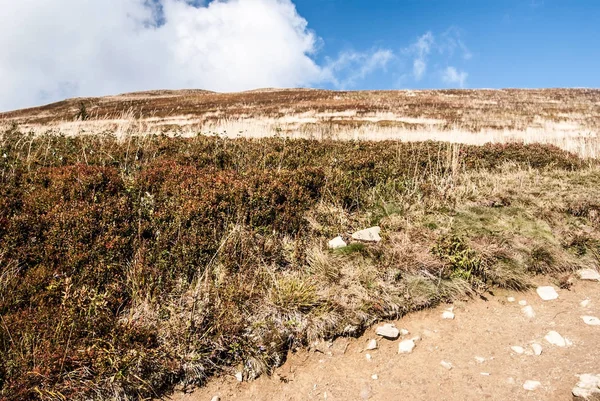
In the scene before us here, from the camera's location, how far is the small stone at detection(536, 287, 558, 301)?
14.5 feet

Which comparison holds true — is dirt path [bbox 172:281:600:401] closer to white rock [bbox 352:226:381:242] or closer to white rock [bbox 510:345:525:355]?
white rock [bbox 510:345:525:355]

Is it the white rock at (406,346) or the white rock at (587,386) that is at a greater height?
the white rock at (587,386)

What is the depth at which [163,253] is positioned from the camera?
14.1 feet

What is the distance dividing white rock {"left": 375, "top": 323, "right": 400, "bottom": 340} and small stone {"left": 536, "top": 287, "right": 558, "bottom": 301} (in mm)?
2053

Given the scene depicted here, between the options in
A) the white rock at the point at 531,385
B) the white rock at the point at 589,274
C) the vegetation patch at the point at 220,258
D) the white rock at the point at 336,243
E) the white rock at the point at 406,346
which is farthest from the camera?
the white rock at the point at 336,243

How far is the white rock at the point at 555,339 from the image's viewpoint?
3623 mm

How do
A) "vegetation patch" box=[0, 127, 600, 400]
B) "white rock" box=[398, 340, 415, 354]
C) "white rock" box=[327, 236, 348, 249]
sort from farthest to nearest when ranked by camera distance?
"white rock" box=[327, 236, 348, 249] → "white rock" box=[398, 340, 415, 354] → "vegetation patch" box=[0, 127, 600, 400]

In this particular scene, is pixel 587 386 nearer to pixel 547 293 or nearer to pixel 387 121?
Result: pixel 547 293

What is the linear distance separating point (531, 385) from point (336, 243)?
277 cm

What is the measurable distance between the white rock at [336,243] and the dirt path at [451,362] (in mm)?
1407

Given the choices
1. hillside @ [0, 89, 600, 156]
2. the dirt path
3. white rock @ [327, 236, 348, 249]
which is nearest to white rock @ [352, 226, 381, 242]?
white rock @ [327, 236, 348, 249]

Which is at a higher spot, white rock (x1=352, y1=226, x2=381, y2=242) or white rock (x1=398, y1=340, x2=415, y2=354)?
white rock (x1=352, y1=226, x2=381, y2=242)

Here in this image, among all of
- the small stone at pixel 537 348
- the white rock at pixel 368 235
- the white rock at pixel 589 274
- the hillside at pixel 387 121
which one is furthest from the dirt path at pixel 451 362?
the hillside at pixel 387 121

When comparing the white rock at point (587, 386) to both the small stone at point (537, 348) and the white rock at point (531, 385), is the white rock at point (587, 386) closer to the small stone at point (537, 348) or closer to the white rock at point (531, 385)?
the white rock at point (531, 385)
